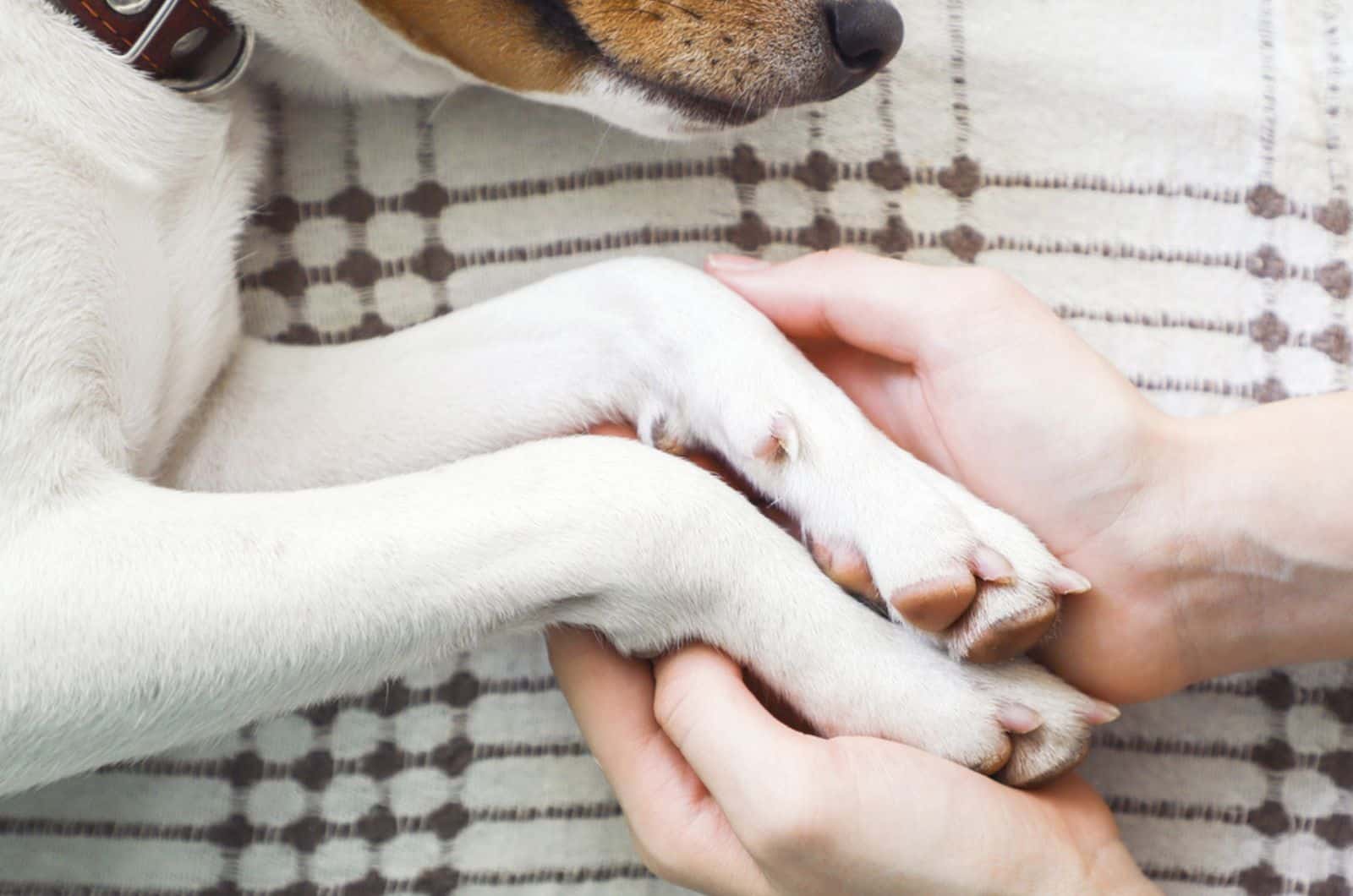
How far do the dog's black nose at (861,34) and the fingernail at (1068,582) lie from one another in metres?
0.51

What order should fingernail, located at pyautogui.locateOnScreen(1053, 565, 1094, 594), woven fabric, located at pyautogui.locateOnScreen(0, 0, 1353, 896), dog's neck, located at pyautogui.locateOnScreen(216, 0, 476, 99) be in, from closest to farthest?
fingernail, located at pyautogui.locateOnScreen(1053, 565, 1094, 594)
dog's neck, located at pyautogui.locateOnScreen(216, 0, 476, 99)
woven fabric, located at pyautogui.locateOnScreen(0, 0, 1353, 896)

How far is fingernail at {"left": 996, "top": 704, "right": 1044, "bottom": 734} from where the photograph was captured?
962 millimetres

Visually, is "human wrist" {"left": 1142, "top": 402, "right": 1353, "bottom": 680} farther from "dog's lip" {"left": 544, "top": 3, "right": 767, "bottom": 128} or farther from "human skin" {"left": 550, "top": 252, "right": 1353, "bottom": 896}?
"dog's lip" {"left": 544, "top": 3, "right": 767, "bottom": 128}

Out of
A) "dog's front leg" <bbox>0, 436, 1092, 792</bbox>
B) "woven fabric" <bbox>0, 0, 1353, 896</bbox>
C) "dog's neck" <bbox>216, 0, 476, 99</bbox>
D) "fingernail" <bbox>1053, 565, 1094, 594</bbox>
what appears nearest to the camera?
"dog's front leg" <bbox>0, 436, 1092, 792</bbox>

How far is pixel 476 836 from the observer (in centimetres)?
124

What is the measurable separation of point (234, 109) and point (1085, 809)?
3.74 ft

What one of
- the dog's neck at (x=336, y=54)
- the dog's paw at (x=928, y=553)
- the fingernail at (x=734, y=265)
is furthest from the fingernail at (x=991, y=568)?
the dog's neck at (x=336, y=54)

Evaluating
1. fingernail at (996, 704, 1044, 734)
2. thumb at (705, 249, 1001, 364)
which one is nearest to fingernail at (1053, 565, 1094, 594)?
fingernail at (996, 704, 1044, 734)

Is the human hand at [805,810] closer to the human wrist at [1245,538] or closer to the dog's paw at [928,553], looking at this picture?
the dog's paw at [928,553]

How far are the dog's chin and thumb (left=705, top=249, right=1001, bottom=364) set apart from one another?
0.14m

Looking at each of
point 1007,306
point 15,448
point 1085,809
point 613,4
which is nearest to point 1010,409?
point 1007,306

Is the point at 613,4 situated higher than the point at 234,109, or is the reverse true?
the point at 613,4

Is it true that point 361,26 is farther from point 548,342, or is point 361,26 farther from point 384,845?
point 384,845

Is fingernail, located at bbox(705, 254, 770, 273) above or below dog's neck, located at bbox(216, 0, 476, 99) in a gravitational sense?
below
